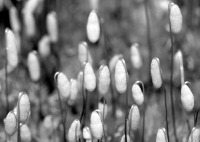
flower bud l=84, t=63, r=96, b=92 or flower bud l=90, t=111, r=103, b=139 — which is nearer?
flower bud l=90, t=111, r=103, b=139

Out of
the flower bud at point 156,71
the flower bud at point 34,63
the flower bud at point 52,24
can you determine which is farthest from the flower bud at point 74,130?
the flower bud at point 52,24

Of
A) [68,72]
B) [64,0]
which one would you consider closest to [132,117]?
[68,72]

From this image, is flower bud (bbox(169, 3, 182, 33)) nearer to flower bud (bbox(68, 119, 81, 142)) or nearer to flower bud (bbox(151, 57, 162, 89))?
flower bud (bbox(151, 57, 162, 89))

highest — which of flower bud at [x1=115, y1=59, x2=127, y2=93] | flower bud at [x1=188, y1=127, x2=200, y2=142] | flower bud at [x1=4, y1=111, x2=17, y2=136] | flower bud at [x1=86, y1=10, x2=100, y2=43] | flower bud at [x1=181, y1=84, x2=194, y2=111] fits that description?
flower bud at [x1=86, y1=10, x2=100, y2=43]

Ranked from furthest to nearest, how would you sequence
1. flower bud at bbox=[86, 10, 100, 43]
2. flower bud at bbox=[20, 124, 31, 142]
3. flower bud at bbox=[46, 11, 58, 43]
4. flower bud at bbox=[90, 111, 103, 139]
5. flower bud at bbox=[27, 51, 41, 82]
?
1. flower bud at bbox=[46, 11, 58, 43]
2. flower bud at bbox=[27, 51, 41, 82]
3. flower bud at bbox=[86, 10, 100, 43]
4. flower bud at bbox=[20, 124, 31, 142]
5. flower bud at bbox=[90, 111, 103, 139]

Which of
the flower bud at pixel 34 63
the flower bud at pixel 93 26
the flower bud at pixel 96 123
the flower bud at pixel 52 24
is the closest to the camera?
the flower bud at pixel 96 123

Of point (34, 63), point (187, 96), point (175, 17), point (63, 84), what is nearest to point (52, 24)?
point (34, 63)

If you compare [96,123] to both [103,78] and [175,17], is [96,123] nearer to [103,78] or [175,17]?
[103,78]

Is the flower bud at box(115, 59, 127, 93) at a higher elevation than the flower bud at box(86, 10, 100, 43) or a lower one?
lower

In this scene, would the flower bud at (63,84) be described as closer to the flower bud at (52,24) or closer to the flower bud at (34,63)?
the flower bud at (34,63)

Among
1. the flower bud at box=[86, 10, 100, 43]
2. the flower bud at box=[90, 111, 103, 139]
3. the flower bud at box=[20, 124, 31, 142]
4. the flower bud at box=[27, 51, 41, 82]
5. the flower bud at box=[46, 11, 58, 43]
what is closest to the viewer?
the flower bud at box=[90, 111, 103, 139]

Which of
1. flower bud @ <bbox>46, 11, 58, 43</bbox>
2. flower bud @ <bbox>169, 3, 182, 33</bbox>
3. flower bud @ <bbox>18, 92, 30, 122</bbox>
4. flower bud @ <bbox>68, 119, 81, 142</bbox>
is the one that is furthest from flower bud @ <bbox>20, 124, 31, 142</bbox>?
flower bud @ <bbox>46, 11, 58, 43</bbox>
